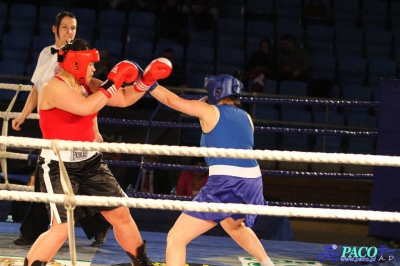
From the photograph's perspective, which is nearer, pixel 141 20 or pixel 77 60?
pixel 77 60

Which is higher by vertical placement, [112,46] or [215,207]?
[112,46]

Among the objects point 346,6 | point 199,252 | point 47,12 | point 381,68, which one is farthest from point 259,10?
point 199,252

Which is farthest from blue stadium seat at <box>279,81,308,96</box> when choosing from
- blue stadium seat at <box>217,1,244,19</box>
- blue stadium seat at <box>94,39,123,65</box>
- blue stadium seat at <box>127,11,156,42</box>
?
blue stadium seat at <box>94,39,123,65</box>

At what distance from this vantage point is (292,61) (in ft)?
27.6

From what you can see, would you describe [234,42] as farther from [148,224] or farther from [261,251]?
[261,251]

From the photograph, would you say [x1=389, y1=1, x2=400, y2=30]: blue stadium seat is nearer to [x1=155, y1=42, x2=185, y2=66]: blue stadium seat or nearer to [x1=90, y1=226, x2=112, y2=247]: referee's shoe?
[x1=155, y1=42, x2=185, y2=66]: blue stadium seat

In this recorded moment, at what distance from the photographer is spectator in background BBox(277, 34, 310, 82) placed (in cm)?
835

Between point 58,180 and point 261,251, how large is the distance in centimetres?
107

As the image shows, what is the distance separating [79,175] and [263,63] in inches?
206

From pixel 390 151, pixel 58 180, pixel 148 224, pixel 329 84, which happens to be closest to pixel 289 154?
pixel 58 180

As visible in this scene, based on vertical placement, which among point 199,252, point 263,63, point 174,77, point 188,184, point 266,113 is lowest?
point 199,252

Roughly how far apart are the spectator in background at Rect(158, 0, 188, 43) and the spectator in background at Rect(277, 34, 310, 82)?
1419 millimetres

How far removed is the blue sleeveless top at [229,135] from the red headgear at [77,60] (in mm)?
657

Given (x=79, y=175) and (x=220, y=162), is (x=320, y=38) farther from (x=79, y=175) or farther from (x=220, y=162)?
(x=79, y=175)
